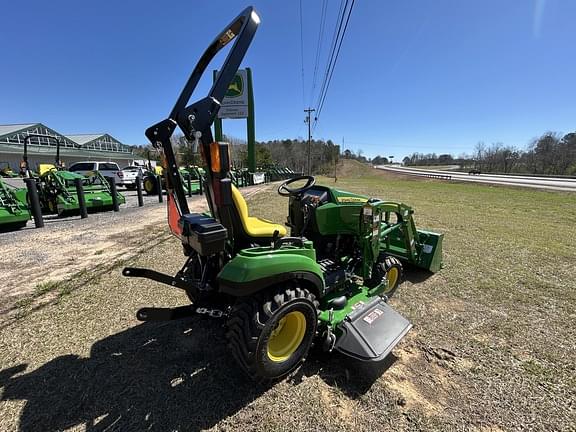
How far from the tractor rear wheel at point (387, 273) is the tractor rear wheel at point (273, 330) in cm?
137

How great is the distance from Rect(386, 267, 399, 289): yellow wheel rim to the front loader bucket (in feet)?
3.14

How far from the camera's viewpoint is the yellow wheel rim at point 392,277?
3594 millimetres

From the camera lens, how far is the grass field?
189cm

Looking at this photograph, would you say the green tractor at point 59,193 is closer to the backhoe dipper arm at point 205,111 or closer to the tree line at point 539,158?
the backhoe dipper arm at point 205,111

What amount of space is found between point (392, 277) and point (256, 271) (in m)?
2.36

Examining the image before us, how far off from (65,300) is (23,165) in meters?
5.54

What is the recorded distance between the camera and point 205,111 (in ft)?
6.10

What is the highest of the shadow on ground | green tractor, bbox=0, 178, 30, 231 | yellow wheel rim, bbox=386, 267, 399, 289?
green tractor, bbox=0, 178, 30, 231

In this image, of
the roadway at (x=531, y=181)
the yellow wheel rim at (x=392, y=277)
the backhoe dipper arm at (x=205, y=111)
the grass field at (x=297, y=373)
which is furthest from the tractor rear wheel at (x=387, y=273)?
the roadway at (x=531, y=181)

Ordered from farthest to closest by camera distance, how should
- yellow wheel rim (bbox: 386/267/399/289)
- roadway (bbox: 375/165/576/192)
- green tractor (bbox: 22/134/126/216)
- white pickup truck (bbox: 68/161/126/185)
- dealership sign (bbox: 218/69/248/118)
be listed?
roadway (bbox: 375/165/576/192), white pickup truck (bbox: 68/161/126/185), dealership sign (bbox: 218/69/248/118), green tractor (bbox: 22/134/126/216), yellow wheel rim (bbox: 386/267/399/289)

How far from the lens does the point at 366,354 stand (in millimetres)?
2176

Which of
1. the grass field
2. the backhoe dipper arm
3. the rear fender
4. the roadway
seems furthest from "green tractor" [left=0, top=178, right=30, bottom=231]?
the roadway

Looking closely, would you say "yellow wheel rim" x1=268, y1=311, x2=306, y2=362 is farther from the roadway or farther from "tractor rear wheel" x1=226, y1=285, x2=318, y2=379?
the roadway

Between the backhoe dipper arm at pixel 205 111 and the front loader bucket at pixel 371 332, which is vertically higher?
the backhoe dipper arm at pixel 205 111
